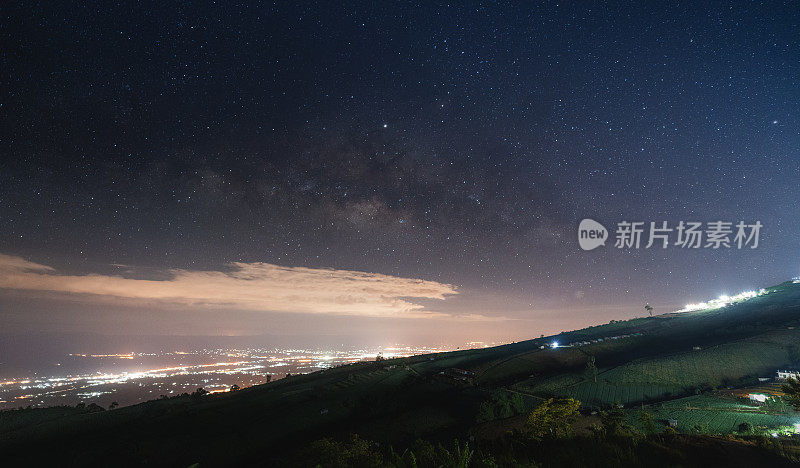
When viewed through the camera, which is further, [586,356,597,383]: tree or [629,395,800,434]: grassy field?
[586,356,597,383]: tree

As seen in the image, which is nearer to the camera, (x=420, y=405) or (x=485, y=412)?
(x=485, y=412)

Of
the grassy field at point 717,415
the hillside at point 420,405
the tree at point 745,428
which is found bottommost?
the hillside at point 420,405

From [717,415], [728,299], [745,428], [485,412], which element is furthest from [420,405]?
[728,299]

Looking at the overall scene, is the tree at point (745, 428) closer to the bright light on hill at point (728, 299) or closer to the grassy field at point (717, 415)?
the grassy field at point (717, 415)

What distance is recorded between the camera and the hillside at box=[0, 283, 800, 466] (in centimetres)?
5691

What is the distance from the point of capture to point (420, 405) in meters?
73.2

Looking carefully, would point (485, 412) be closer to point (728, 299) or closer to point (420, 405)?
point (420, 405)

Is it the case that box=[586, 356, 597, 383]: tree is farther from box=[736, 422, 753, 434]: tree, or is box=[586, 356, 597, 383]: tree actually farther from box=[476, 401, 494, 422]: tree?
box=[736, 422, 753, 434]: tree

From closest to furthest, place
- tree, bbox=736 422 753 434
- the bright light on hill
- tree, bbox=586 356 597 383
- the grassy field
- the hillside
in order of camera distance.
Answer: tree, bbox=736 422 753 434
the grassy field
the hillside
tree, bbox=586 356 597 383
the bright light on hill

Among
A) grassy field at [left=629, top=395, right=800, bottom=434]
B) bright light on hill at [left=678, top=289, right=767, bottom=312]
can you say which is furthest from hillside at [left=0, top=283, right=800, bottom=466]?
bright light on hill at [left=678, top=289, right=767, bottom=312]

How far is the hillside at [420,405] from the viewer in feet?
187

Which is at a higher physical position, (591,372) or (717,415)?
(717,415)

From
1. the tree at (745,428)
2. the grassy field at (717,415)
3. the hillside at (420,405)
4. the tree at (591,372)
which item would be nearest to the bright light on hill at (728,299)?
the hillside at (420,405)

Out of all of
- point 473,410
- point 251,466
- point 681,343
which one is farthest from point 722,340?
point 251,466
